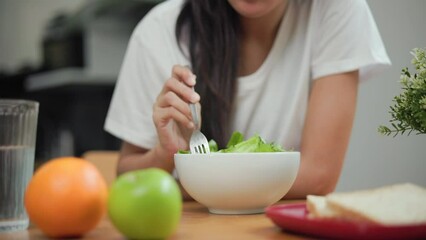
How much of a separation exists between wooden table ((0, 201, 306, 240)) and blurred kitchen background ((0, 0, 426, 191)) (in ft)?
4.83

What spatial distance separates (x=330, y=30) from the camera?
1.45 m

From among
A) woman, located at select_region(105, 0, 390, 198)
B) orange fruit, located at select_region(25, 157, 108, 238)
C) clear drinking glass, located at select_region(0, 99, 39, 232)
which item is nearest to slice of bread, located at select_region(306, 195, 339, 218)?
orange fruit, located at select_region(25, 157, 108, 238)

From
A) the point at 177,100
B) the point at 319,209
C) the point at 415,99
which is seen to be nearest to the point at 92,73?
the point at 177,100

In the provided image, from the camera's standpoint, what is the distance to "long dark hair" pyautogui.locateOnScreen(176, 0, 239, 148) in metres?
1.45

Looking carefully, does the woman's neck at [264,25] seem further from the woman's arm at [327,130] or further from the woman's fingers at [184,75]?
the woman's fingers at [184,75]

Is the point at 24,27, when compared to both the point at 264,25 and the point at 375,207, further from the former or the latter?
the point at 375,207

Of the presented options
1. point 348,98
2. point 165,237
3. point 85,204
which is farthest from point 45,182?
point 348,98

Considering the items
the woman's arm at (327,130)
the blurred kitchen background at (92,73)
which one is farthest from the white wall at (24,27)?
the woman's arm at (327,130)

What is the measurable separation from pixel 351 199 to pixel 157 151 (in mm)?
767

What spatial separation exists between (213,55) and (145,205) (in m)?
0.91

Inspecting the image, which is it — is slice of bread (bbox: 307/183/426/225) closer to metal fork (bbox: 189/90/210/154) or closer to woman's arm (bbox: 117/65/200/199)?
metal fork (bbox: 189/90/210/154)

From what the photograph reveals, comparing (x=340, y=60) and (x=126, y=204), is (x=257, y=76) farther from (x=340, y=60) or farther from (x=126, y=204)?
(x=126, y=204)

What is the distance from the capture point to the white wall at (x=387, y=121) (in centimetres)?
216

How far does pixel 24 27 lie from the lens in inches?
192
